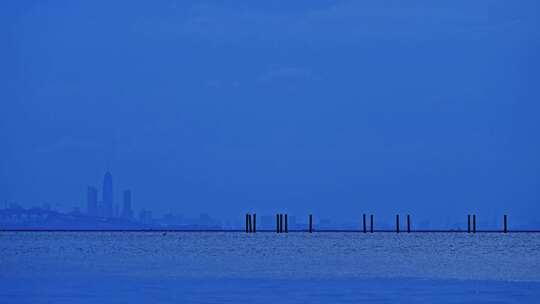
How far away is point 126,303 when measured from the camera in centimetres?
2259

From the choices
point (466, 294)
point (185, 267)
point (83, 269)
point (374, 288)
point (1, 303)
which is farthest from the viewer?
point (185, 267)

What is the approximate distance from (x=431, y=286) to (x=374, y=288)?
1.96 metres

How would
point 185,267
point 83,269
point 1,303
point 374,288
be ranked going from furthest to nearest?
point 185,267 → point 83,269 → point 374,288 → point 1,303

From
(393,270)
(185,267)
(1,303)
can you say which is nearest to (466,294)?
(1,303)

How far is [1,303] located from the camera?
22.5 metres

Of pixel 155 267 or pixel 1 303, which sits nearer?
pixel 1 303

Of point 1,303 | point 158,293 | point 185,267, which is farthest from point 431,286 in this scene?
point 185,267

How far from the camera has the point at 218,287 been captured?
28.1m

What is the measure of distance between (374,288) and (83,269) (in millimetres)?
14980

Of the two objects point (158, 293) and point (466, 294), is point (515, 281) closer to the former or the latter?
point (466, 294)

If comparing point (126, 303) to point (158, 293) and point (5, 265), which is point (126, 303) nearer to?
point (158, 293)

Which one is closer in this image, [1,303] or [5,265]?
[1,303]

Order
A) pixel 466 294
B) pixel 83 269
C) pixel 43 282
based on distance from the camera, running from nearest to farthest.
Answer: pixel 466 294
pixel 43 282
pixel 83 269

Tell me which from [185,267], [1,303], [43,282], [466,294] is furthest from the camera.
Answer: [185,267]
